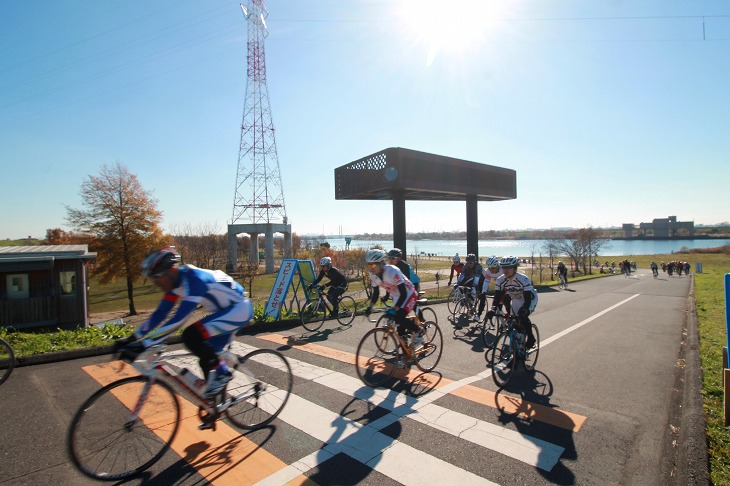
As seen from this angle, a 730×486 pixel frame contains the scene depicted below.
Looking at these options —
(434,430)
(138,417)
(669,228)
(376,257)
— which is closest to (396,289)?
(376,257)

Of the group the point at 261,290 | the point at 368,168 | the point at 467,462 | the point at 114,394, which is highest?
the point at 368,168

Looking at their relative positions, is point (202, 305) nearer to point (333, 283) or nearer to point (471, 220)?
point (333, 283)

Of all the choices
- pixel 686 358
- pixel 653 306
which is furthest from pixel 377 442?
pixel 653 306

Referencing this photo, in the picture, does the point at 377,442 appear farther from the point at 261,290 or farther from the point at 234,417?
the point at 261,290

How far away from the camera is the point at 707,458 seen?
3498 mm

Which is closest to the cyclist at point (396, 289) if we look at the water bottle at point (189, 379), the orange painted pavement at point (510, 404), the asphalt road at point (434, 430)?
the orange painted pavement at point (510, 404)

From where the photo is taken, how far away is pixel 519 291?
6.25 metres

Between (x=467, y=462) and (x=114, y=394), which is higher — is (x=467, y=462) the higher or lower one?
the lower one

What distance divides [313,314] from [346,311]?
3.17 ft

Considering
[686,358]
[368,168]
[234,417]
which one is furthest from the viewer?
[368,168]

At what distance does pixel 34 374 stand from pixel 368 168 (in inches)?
758

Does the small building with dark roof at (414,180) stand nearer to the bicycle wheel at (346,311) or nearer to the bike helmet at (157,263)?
the bicycle wheel at (346,311)

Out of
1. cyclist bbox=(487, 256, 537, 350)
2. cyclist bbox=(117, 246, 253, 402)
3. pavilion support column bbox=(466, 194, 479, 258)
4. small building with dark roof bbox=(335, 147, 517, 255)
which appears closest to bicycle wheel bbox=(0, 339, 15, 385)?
cyclist bbox=(117, 246, 253, 402)

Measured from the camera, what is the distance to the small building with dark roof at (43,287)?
15.0 meters
